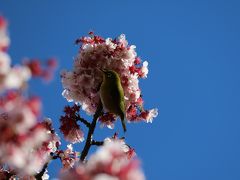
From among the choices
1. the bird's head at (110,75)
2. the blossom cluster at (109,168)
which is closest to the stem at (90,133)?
the bird's head at (110,75)

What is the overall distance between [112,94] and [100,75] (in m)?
0.55

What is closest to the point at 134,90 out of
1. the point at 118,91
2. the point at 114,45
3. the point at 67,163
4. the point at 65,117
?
the point at 118,91

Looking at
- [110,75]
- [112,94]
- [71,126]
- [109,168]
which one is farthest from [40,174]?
[109,168]

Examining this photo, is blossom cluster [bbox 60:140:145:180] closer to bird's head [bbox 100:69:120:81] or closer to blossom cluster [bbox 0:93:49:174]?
blossom cluster [bbox 0:93:49:174]

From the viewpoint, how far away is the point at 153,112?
6.48 metres

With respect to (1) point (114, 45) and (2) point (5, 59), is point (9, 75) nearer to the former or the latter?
(2) point (5, 59)

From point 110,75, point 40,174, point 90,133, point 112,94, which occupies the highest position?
point 110,75

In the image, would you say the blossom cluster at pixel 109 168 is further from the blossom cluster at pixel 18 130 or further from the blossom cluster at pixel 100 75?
the blossom cluster at pixel 100 75

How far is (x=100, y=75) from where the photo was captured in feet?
20.1

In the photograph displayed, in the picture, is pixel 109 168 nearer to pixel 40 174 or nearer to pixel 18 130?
pixel 18 130

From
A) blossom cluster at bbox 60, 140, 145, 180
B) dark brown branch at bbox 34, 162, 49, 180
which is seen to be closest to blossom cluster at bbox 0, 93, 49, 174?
blossom cluster at bbox 60, 140, 145, 180

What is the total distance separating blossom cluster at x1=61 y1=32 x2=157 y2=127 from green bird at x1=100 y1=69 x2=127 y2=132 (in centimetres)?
31

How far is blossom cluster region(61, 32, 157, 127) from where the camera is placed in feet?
20.1

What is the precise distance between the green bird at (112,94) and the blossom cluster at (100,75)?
31cm
